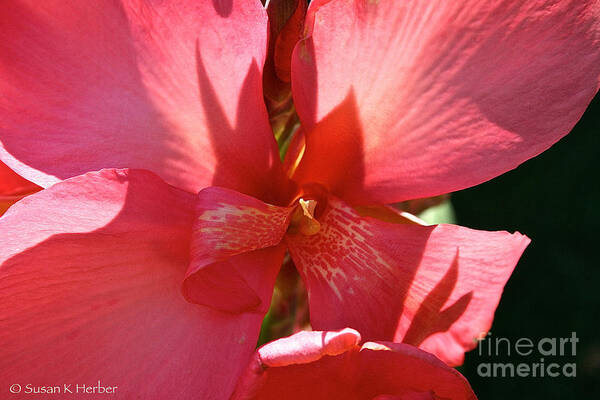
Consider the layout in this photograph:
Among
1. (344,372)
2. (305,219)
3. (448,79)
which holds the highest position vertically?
(448,79)

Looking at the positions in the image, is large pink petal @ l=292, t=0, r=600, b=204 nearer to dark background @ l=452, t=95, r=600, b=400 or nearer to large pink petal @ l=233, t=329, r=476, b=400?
large pink petal @ l=233, t=329, r=476, b=400

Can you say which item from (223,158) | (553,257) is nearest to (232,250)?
(223,158)

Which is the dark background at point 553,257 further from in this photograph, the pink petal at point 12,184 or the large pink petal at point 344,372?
the pink petal at point 12,184

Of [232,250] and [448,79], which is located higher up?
[448,79]

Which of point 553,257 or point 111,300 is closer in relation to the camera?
point 111,300

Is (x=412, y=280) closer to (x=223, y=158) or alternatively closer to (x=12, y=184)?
(x=223, y=158)

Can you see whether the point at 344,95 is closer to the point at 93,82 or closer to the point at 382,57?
the point at 382,57

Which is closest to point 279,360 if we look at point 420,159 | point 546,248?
point 420,159

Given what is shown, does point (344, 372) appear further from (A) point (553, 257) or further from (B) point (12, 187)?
(A) point (553, 257)

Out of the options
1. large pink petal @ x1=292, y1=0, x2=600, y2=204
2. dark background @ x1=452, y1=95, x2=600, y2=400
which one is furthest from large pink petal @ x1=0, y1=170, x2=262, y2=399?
dark background @ x1=452, y1=95, x2=600, y2=400

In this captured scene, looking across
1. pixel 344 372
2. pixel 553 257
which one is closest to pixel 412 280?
pixel 344 372
